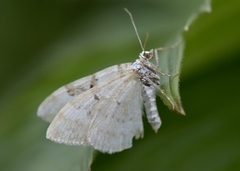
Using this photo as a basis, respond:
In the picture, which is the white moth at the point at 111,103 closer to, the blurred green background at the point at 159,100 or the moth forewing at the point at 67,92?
the moth forewing at the point at 67,92

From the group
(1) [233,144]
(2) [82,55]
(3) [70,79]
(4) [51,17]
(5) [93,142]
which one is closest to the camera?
(5) [93,142]

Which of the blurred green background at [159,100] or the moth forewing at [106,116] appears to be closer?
the moth forewing at [106,116]

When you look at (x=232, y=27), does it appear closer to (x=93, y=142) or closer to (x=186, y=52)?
(x=186, y=52)

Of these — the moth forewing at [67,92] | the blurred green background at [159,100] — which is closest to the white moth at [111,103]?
the moth forewing at [67,92]

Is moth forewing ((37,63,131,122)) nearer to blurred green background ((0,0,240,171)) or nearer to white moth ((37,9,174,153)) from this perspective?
white moth ((37,9,174,153))

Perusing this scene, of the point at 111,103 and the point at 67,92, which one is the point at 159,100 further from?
the point at 67,92

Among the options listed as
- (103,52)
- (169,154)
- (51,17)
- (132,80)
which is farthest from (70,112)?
(51,17)
